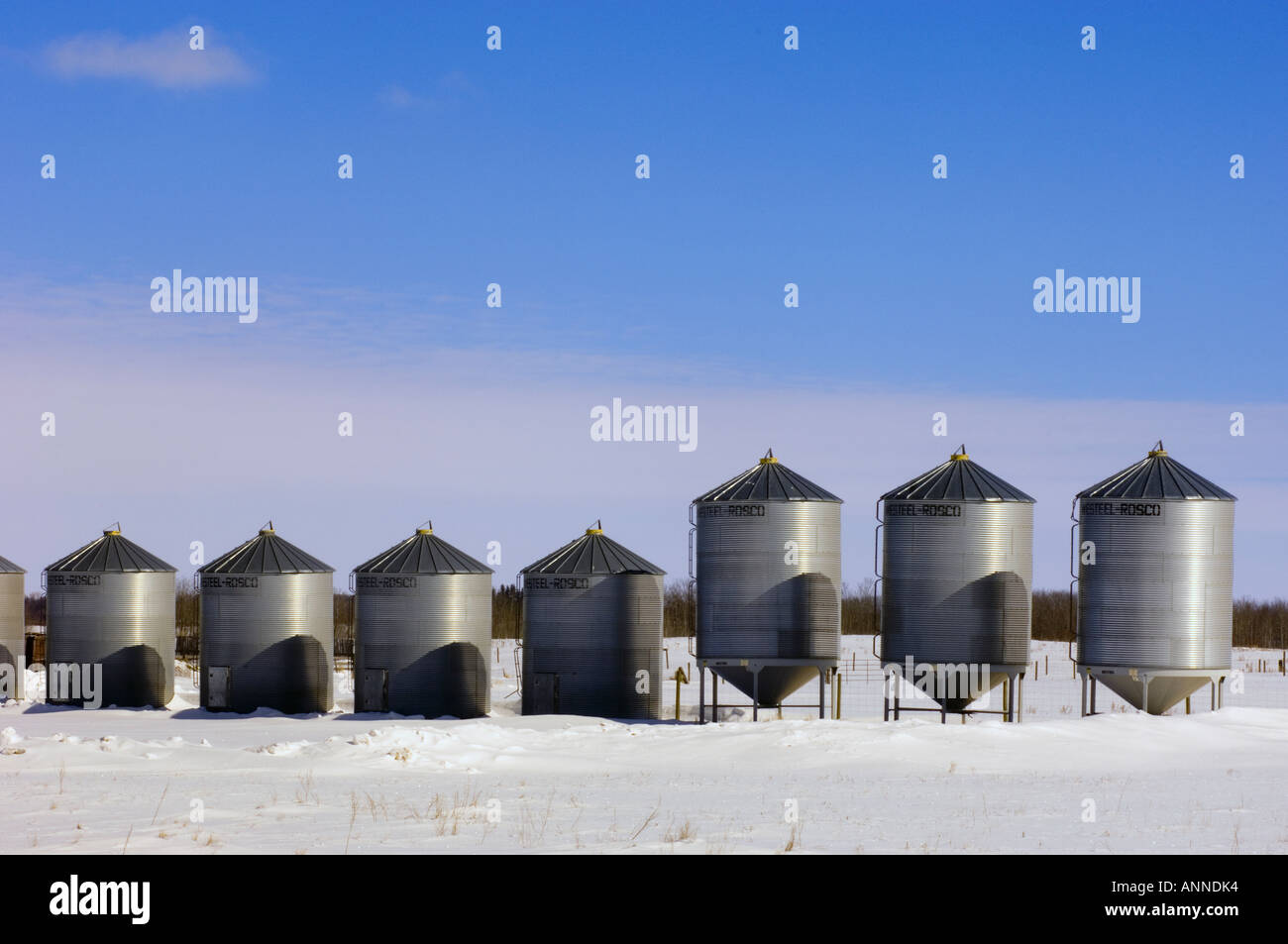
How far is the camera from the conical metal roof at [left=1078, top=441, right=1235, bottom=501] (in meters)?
41.8

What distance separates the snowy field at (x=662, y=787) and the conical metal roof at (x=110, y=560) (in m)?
10.1

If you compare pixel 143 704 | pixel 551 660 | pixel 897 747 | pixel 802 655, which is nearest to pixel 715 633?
pixel 802 655

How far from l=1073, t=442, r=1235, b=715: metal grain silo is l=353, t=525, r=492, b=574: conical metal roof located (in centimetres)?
2007

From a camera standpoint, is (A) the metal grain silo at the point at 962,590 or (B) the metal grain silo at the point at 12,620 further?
(B) the metal grain silo at the point at 12,620

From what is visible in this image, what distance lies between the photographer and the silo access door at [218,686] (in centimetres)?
5328

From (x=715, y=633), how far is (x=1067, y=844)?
2406 centimetres

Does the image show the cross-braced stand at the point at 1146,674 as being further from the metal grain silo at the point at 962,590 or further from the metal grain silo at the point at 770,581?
the metal grain silo at the point at 770,581

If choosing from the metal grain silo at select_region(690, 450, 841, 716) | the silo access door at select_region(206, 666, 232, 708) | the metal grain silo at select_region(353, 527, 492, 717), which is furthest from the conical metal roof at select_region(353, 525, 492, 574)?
Answer: the metal grain silo at select_region(690, 450, 841, 716)

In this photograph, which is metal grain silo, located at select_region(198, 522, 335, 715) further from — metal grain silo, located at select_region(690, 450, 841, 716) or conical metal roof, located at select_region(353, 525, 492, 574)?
metal grain silo, located at select_region(690, 450, 841, 716)

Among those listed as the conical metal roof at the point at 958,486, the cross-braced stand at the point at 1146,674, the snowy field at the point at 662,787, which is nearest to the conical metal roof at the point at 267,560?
the snowy field at the point at 662,787
